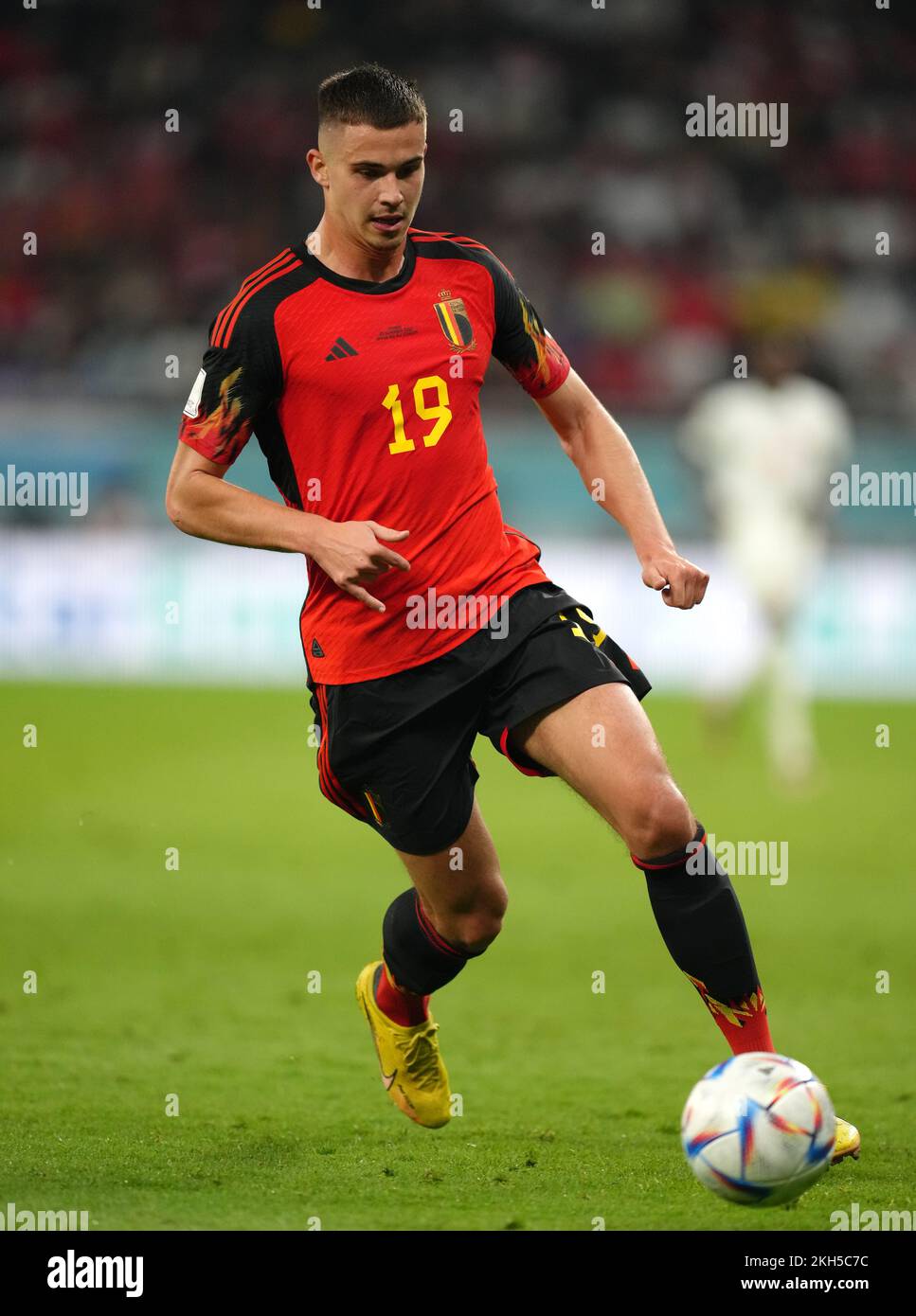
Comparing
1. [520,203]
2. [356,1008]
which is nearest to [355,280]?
[356,1008]

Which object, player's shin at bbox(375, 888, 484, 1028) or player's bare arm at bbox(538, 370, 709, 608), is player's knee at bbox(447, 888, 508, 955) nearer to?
player's shin at bbox(375, 888, 484, 1028)

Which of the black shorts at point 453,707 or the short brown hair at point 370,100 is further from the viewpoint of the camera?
the black shorts at point 453,707

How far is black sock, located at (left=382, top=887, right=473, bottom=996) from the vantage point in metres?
4.45

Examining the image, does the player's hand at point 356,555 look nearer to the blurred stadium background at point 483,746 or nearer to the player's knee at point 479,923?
the player's knee at point 479,923

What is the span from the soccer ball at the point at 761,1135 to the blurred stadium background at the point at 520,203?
459 inches

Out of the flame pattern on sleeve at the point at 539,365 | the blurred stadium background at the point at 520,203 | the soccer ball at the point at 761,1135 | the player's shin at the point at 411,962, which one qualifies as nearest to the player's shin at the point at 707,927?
the soccer ball at the point at 761,1135

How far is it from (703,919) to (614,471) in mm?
1163

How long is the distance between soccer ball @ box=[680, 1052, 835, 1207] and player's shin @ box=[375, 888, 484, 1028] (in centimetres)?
107

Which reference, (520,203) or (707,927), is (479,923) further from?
(520,203)

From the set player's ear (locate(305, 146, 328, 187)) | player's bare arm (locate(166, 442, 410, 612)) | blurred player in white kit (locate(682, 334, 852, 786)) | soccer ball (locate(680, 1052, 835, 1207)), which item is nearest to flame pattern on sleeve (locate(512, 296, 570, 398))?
player's ear (locate(305, 146, 328, 187))

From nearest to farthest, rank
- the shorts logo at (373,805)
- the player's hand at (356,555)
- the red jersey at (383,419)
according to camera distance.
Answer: the player's hand at (356,555) < the red jersey at (383,419) < the shorts logo at (373,805)

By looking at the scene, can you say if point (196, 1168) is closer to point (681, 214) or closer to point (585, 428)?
point (585, 428)

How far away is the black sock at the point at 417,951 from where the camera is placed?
445cm

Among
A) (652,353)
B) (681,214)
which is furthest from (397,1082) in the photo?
(681,214)
